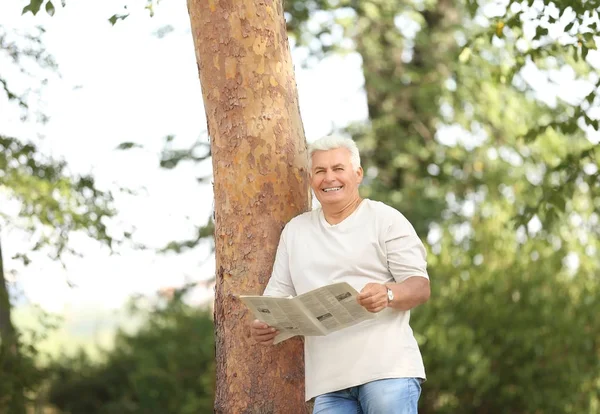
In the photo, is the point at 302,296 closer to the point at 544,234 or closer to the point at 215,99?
the point at 215,99

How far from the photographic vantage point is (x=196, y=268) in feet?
40.3

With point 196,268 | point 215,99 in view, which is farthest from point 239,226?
point 196,268

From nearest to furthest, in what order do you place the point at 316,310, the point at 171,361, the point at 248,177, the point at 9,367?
the point at 316,310, the point at 248,177, the point at 9,367, the point at 171,361

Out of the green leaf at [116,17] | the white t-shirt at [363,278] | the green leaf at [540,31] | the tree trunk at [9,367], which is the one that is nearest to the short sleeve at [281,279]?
the white t-shirt at [363,278]

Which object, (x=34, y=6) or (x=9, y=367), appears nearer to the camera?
(x=34, y=6)

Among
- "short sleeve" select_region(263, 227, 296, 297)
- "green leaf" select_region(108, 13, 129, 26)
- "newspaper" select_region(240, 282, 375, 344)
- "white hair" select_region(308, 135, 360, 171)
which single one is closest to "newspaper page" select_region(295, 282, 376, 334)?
"newspaper" select_region(240, 282, 375, 344)

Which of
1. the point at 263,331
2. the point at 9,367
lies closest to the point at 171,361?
the point at 9,367

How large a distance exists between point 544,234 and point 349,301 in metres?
9.71

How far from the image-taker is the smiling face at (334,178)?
415 cm

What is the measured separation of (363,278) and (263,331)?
55cm

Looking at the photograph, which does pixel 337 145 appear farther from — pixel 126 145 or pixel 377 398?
pixel 126 145

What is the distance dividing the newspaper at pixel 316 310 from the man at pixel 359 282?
0.08 meters

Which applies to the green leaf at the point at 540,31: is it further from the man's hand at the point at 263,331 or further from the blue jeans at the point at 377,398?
the blue jeans at the point at 377,398

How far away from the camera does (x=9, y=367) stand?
9250 millimetres
